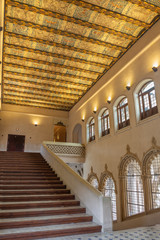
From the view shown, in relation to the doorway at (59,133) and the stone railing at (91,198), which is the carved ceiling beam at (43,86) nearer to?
the doorway at (59,133)

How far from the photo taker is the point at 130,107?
346 inches

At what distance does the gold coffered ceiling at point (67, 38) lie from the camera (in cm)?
721

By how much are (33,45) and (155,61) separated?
5.70 meters

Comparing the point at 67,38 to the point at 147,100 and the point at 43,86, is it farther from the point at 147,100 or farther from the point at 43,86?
the point at 43,86

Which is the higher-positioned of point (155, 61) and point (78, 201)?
point (155, 61)

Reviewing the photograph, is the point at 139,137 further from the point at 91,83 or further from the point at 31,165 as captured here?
the point at 91,83

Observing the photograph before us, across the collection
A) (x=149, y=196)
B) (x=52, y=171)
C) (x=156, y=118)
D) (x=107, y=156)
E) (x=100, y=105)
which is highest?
(x=100, y=105)

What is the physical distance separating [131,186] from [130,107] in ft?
11.8

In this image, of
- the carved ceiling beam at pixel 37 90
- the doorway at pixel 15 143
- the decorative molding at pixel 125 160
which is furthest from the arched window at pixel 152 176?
the doorway at pixel 15 143

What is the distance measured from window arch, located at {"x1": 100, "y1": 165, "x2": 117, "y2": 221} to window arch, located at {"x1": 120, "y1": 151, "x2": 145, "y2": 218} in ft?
2.32

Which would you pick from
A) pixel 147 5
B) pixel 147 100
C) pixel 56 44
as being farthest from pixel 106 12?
pixel 147 100

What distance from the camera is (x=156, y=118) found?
7.14m

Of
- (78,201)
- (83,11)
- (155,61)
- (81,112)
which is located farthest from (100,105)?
(78,201)

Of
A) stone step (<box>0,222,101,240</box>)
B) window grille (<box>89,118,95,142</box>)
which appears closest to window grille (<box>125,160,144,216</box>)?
stone step (<box>0,222,101,240</box>)
